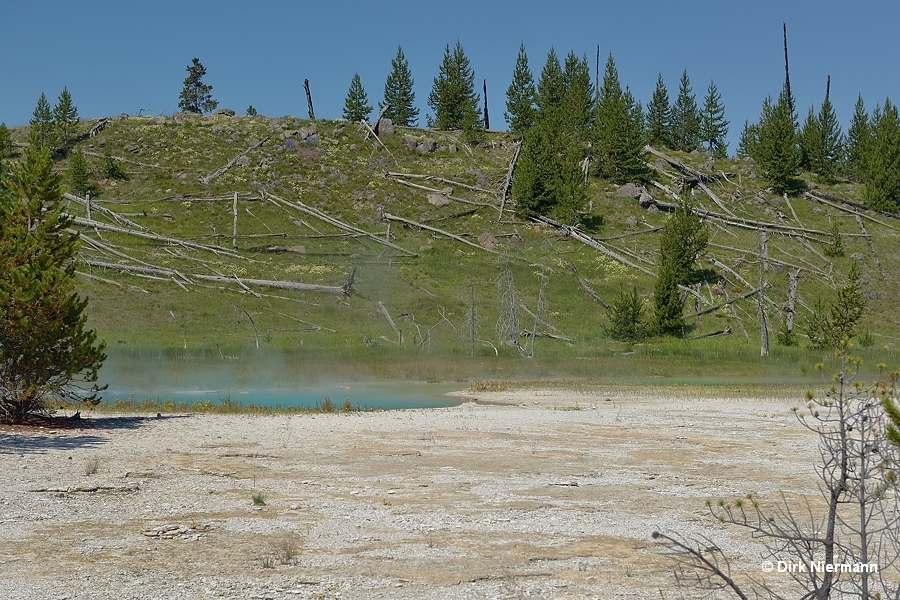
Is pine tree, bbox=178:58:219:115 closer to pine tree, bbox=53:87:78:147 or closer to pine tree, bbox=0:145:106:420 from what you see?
pine tree, bbox=53:87:78:147

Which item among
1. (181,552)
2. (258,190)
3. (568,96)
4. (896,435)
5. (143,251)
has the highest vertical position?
(568,96)

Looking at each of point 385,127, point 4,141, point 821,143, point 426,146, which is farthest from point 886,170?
point 4,141

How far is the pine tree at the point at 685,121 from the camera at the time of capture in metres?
117

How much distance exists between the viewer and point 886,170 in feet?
300

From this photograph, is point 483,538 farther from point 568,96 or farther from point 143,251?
point 568,96

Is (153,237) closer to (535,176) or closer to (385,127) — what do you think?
(535,176)

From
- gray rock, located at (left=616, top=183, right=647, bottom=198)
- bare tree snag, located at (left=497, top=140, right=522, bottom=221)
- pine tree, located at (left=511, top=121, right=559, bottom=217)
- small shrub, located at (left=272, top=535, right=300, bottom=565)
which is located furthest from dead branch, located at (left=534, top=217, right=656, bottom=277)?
small shrub, located at (left=272, top=535, right=300, bottom=565)

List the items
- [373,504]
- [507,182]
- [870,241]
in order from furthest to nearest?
1. [507,182]
2. [870,241]
3. [373,504]

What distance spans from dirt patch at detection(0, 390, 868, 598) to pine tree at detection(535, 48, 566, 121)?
82.8 m

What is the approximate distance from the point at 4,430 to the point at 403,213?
198ft

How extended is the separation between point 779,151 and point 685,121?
2806cm

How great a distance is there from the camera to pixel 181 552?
1168cm

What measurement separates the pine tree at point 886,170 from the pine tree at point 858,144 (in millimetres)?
3753

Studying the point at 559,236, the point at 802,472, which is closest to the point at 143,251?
the point at 559,236
